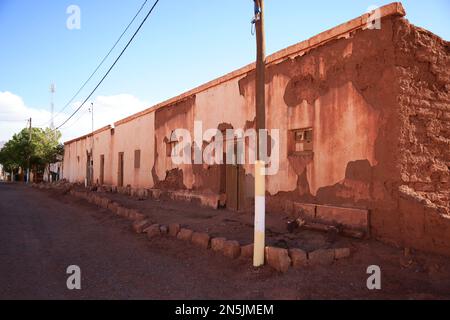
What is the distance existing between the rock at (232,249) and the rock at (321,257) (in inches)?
51.4

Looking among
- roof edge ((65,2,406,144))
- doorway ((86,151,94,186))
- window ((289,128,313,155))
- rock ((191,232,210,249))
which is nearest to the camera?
roof edge ((65,2,406,144))

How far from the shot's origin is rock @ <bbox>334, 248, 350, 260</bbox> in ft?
17.7

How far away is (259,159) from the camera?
548 centimetres

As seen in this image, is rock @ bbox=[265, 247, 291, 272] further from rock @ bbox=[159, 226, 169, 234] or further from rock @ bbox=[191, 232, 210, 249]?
rock @ bbox=[159, 226, 169, 234]

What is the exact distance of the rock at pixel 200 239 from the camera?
22.2 feet

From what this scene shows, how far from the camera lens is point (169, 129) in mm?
14250

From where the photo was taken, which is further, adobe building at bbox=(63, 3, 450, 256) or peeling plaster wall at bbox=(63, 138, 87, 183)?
peeling plaster wall at bbox=(63, 138, 87, 183)

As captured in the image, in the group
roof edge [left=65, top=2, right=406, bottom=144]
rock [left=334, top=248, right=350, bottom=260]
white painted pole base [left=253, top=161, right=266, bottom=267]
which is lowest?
rock [left=334, top=248, right=350, bottom=260]

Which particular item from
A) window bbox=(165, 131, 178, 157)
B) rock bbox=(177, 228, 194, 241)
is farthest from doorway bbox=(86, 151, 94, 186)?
rock bbox=(177, 228, 194, 241)

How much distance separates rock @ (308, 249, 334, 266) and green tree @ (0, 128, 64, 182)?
38239 mm

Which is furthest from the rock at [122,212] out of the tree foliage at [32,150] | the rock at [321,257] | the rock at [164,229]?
the tree foliage at [32,150]

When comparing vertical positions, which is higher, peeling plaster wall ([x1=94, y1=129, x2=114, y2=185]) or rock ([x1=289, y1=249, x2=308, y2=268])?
peeling plaster wall ([x1=94, y1=129, x2=114, y2=185])

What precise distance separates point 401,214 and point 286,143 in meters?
3.06
